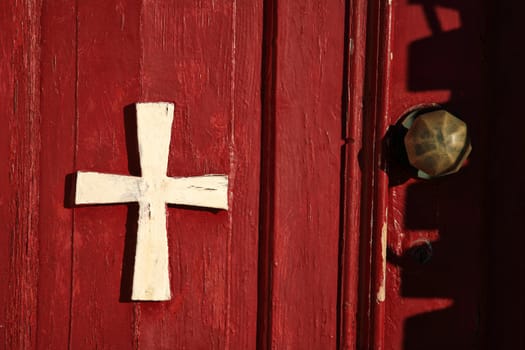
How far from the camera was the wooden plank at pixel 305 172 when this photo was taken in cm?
124

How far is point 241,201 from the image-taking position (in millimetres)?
1256

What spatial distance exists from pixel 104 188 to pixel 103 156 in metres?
0.07

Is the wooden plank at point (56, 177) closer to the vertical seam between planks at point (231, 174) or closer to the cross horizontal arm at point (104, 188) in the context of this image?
the cross horizontal arm at point (104, 188)

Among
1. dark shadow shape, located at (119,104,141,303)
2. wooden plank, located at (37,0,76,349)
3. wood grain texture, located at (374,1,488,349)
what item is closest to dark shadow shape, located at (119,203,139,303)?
dark shadow shape, located at (119,104,141,303)

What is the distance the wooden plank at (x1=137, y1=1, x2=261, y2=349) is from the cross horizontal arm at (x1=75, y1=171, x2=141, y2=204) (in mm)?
85

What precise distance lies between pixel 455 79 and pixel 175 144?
60cm

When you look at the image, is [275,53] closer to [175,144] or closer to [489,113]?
[175,144]

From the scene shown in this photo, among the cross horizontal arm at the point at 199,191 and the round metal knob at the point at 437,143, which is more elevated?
the round metal knob at the point at 437,143

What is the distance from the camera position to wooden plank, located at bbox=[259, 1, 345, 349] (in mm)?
1239

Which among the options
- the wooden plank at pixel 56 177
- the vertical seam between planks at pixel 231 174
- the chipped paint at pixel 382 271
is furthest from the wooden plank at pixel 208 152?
the chipped paint at pixel 382 271

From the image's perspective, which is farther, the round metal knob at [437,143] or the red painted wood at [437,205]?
the red painted wood at [437,205]

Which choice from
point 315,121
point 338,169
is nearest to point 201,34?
point 315,121

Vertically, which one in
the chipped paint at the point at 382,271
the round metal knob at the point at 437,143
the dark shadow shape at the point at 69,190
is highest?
the round metal knob at the point at 437,143

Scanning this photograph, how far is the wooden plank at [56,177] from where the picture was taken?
1201 mm
